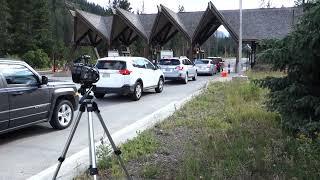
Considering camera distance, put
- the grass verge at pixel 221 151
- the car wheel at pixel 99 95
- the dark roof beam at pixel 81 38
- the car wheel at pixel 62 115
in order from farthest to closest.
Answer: the dark roof beam at pixel 81 38 < the car wheel at pixel 99 95 < the car wheel at pixel 62 115 < the grass verge at pixel 221 151

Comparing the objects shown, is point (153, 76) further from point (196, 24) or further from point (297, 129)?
point (196, 24)

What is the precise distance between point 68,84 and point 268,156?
5995 millimetres

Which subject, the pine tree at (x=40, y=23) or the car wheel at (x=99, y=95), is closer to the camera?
the car wheel at (x=99, y=95)

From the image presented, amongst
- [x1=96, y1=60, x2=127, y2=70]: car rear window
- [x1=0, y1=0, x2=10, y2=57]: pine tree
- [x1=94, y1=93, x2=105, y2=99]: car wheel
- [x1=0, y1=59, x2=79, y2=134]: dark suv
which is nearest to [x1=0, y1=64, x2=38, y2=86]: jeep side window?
[x1=0, y1=59, x2=79, y2=134]: dark suv

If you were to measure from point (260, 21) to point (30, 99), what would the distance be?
37.1 meters

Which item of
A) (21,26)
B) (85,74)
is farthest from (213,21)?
(85,74)

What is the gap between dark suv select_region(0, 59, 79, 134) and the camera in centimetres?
890

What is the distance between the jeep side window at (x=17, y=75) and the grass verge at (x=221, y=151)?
110 inches

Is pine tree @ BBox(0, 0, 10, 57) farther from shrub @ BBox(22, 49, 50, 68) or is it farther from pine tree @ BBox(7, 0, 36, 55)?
pine tree @ BBox(7, 0, 36, 55)

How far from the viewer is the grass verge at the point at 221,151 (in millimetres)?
6051

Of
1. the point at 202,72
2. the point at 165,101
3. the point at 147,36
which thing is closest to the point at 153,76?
the point at 165,101

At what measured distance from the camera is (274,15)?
144 ft

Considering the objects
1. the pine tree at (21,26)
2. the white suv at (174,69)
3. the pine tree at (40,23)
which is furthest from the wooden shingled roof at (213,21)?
the pine tree at (40,23)

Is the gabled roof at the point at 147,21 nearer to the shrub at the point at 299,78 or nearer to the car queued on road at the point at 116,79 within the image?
the car queued on road at the point at 116,79
